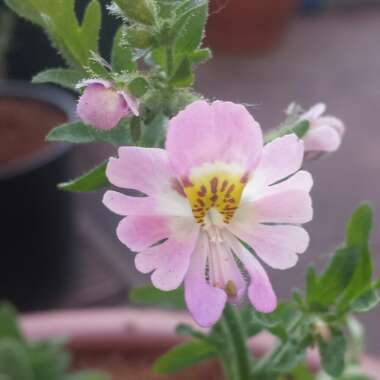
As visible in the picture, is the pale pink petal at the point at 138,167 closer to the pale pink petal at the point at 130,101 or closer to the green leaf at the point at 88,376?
the pale pink petal at the point at 130,101

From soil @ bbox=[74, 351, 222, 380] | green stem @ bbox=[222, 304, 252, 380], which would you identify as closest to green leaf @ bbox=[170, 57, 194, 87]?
green stem @ bbox=[222, 304, 252, 380]

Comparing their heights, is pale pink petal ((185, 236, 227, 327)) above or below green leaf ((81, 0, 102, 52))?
below

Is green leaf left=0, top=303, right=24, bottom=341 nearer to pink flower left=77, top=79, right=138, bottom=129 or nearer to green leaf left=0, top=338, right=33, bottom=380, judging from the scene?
green leaf left=0, top=338, right=33, bottom=380

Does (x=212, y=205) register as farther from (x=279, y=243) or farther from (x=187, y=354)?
(x=187, y=354)

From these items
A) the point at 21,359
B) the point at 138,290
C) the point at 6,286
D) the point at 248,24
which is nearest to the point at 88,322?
the point at 21,359

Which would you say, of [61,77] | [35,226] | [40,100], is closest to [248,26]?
[40,100]

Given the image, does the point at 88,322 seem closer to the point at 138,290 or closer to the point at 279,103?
the point at 138,290
